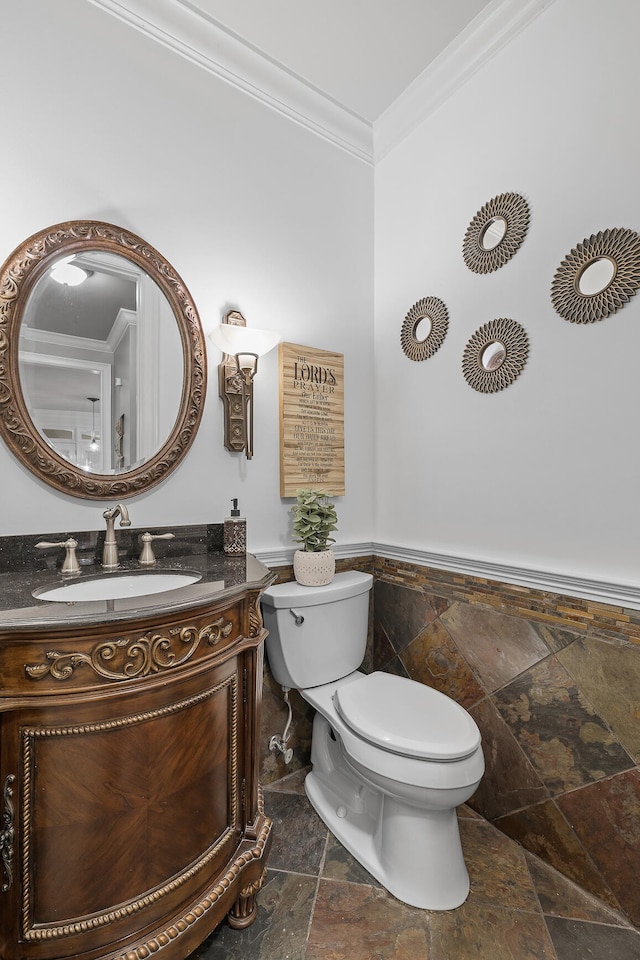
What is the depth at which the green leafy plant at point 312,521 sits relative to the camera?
5.69ft

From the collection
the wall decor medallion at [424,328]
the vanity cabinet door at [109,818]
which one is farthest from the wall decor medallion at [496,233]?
the vanity cabinet door at [109,818]

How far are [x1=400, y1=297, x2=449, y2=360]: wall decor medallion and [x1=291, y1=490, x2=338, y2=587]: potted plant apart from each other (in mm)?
739

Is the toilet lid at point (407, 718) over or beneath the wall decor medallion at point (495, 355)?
beneath

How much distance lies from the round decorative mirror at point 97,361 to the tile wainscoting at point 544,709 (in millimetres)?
734

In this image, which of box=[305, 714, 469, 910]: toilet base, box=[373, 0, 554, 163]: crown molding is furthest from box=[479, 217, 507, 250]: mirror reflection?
box=[305, 714, 469, 910]: toilet base

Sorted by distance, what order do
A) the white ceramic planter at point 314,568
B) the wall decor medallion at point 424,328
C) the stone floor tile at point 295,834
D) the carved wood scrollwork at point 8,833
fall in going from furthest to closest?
the wall decor medallion at point 424,328
the white ceramic planter at point 314,568
the stone floor tile at point 295,834
the carved wood scrollwork at point 8,833

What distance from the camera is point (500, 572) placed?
1.60 meters

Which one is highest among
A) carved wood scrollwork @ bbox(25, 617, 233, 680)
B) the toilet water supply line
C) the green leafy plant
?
the green leafy plant

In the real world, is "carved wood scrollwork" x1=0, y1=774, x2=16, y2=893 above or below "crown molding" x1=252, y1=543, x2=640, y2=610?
below

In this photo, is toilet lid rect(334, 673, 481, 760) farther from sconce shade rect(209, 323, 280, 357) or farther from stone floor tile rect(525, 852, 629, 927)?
sconce shade rect(209, 323, 280, 357)

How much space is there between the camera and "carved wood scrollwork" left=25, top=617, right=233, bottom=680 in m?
0.88

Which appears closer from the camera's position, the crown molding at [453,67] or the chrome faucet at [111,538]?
the chrome faucet at [111,538]

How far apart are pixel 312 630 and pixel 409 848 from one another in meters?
0.68

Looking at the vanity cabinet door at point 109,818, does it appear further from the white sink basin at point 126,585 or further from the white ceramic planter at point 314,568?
the white ceramic planter at point 314,568
